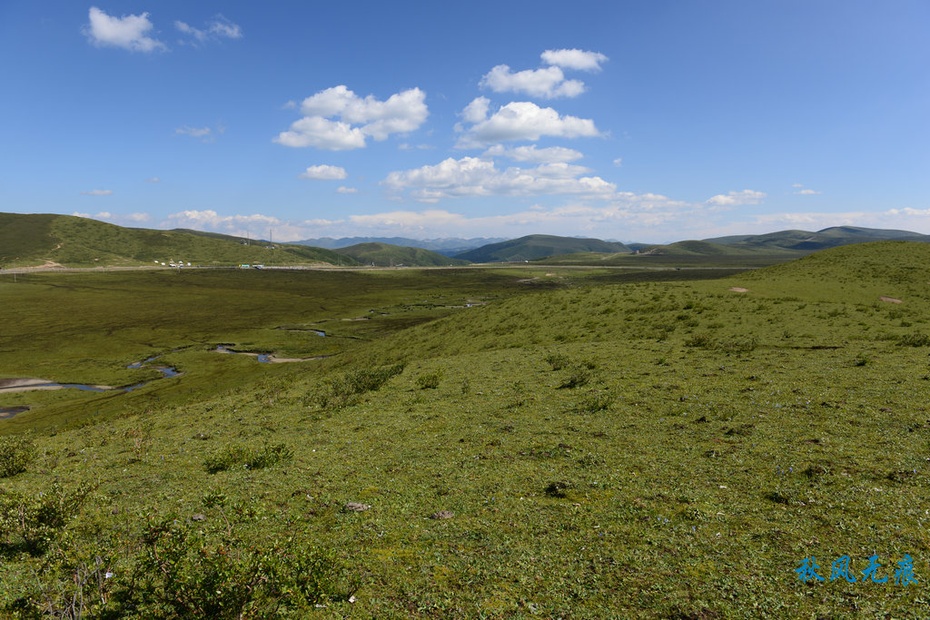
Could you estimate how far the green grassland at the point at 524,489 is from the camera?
26.9ft

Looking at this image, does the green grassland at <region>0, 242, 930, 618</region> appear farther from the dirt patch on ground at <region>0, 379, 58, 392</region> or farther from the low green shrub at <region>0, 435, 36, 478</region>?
the dirt patch on ground at <region>0, 379, 58, 392</region>

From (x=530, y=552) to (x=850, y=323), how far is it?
40.6m

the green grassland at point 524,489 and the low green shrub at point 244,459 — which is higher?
the green grassland at point 524,489

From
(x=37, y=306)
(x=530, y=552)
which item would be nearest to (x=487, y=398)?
(x=530, y=552)

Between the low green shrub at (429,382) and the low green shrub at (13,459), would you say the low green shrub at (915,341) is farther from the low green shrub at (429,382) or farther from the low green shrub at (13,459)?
the low green shrub at (13,459)

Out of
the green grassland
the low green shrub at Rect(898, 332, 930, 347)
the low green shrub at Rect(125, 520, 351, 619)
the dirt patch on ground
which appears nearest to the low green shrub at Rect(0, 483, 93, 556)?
the green grassland

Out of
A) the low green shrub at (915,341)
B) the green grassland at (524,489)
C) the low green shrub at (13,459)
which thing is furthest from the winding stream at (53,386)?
the low green shrub at (915,341)

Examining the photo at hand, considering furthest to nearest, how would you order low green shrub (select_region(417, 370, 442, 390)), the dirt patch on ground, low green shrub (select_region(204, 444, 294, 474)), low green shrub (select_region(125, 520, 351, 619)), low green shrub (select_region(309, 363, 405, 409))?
the dirt patch on ground, low green shrub (select_region(417, 370, 442, 390)), low green shrub (select_region(309, 363, 405, 409)), low green shrub (select_region(204, 444, 294, 474)), low green shrub (select_region(125, 520, 351, 619))

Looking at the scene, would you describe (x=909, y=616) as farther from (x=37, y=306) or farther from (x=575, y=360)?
(x=37, y=306)

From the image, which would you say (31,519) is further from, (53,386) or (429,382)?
(53,386)

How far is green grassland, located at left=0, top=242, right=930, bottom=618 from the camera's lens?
819 centimetres

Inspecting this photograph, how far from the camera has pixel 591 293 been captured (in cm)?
5581

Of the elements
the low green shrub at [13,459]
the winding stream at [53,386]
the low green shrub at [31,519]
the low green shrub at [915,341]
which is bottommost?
the winding stream at [53,386]

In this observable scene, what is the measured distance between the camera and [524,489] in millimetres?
13344
